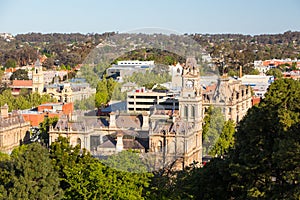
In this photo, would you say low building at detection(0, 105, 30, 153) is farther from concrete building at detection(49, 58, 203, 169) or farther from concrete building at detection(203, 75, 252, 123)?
concrete building at detection(203, 75, 252, 123)

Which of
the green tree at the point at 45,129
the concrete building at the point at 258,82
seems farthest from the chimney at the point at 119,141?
the concrete building at the point at 258,82

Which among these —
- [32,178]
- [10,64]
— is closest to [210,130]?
[32,178]

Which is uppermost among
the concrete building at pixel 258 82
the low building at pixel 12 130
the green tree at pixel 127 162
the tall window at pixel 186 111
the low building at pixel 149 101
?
the low building at pixel 149 101

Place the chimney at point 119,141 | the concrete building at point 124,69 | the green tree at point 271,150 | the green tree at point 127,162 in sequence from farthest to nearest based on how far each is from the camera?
the concrete building at point 124,69 < the chimney at point 119,141 < the green tree at point 127,162 < the green tree at point 271,150

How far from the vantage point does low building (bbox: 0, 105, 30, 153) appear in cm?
2873

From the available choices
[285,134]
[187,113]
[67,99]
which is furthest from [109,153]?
[67,99]

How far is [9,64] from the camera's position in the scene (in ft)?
252

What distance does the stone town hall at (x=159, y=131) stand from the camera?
67.9ft

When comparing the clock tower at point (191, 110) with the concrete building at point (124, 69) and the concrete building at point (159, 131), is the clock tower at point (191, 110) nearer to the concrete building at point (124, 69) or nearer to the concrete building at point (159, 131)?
the concrete building at point (159, 131)

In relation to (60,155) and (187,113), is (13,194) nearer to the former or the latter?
(60,155)

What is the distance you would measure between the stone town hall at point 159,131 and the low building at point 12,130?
666 centimetres

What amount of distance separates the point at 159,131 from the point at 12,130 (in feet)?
34.0

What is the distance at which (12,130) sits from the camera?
2997 cm

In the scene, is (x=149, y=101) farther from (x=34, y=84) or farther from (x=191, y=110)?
(x=34, y=84)
